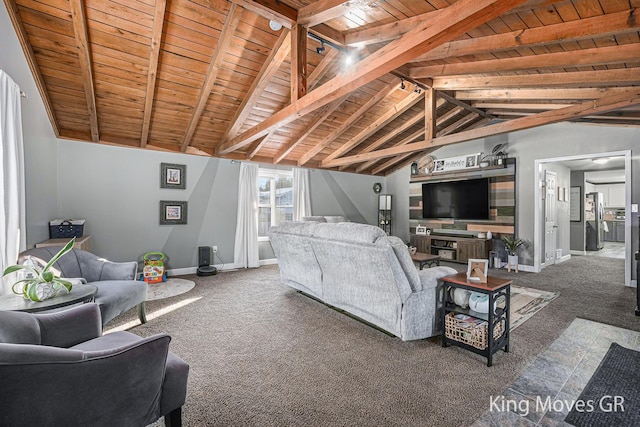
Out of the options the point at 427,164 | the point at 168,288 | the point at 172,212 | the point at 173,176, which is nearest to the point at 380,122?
the point at 427,164

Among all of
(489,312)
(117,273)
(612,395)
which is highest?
(117,273)

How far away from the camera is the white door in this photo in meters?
6.01

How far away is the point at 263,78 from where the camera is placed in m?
3.91

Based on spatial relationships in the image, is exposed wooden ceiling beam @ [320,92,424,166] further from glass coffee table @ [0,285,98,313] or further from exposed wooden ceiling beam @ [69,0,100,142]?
glass coffee table @ [0,285,98,313]

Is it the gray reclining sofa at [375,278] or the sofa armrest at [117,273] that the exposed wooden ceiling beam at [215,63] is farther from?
the sofa armrest at [117,273]

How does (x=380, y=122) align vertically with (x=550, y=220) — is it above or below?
above

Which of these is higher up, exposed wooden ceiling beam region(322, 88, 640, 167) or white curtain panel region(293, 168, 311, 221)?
exposed wooden ceiling beam region(322, 88, 640, 167)

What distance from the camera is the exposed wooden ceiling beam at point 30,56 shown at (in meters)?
2.59

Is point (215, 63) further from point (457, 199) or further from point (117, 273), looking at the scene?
point (457, 199)

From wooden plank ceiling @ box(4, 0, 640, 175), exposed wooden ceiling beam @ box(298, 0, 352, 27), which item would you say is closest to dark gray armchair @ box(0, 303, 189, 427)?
wooden plank ceiling @ box(4, 0, 640, 175)

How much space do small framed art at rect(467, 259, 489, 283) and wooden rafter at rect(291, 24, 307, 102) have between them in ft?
8.14

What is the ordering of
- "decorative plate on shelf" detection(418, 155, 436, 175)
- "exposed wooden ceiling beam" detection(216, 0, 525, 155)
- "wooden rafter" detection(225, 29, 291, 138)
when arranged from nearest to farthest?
"exposed wooden ceiling beam" detection(216, 0, 525, 155), "wooden rafter" detection(225, 29, 291, 138), "decorative plate on shelf" detection(418, 155, 436, 175)

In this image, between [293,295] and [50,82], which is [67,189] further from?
[293,295]

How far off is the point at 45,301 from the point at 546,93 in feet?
19.5
